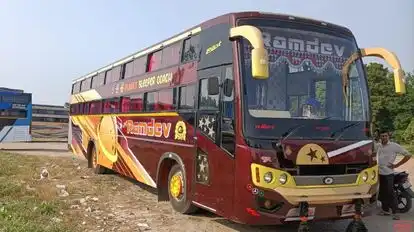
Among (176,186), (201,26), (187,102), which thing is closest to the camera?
(201,26)

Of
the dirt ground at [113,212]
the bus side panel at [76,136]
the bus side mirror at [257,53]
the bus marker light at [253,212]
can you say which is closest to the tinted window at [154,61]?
the dirt ground at [113,212]

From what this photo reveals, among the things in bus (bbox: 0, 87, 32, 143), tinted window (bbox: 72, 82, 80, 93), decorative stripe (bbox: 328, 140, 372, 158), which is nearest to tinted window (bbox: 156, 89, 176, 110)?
decorative stripe (bbox: 328, 140, 372, 158)

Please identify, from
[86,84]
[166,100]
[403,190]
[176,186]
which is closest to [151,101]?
[166,100]

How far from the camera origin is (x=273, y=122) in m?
6.27

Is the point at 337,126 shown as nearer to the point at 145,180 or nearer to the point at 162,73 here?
the point at 162,73

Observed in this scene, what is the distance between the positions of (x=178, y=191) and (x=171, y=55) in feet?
8.84

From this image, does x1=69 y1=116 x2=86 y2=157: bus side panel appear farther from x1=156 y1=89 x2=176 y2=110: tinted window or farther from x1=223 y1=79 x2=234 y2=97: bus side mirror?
x1=223 y1=79 x2=234 y2=97: bus side mirror

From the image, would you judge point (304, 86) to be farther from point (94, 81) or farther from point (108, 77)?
point (94, 81)

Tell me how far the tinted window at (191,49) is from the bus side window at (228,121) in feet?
4.66

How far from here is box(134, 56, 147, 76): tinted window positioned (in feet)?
35.4

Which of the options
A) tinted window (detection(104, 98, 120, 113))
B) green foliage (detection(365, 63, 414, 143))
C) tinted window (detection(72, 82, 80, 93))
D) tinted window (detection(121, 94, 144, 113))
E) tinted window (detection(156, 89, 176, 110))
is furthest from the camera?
green foliage (detection(365, 63, 414, 143))

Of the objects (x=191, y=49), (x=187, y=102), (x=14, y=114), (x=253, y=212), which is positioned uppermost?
(x=191, y=49)

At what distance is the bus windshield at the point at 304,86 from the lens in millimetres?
6406

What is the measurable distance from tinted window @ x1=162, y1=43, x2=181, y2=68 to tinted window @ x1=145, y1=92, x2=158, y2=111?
674 mm
